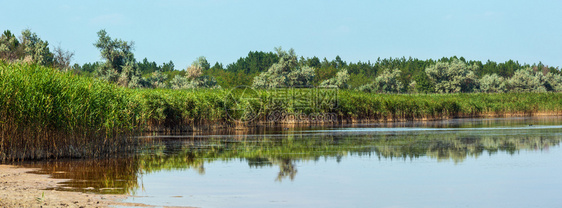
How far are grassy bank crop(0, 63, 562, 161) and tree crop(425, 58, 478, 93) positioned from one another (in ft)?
55.2

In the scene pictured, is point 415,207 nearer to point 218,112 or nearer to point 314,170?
point 314,170

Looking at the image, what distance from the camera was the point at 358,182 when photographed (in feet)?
54.4

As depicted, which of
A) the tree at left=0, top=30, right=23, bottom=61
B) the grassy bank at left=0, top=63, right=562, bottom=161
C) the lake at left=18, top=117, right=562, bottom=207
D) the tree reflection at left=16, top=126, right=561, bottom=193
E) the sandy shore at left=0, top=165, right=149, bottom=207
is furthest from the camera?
the tree at left=0, top=30, right=23, bottom=61

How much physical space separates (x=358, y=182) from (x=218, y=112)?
28.6 m

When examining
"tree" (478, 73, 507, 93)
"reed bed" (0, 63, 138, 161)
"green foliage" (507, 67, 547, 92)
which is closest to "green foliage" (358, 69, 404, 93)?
"tree" (478, 73, 507, 93)

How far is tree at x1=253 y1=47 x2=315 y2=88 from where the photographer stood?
79875 millimetres

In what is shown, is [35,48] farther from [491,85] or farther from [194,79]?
[491,85]

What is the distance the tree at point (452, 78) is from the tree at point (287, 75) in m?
31.1

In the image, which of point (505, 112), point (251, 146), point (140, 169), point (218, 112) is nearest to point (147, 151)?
point (251, 146)

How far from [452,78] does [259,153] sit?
8580cm

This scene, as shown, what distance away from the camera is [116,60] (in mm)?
71438

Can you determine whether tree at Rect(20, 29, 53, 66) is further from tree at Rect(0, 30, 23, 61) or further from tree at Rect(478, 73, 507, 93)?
tree at Rect(478, 73, 507, 93)

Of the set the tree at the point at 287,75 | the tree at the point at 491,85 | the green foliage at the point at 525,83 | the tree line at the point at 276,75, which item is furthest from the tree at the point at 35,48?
the green foliage at the point at 525,83

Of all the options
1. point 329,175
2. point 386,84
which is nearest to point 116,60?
point 386,84
